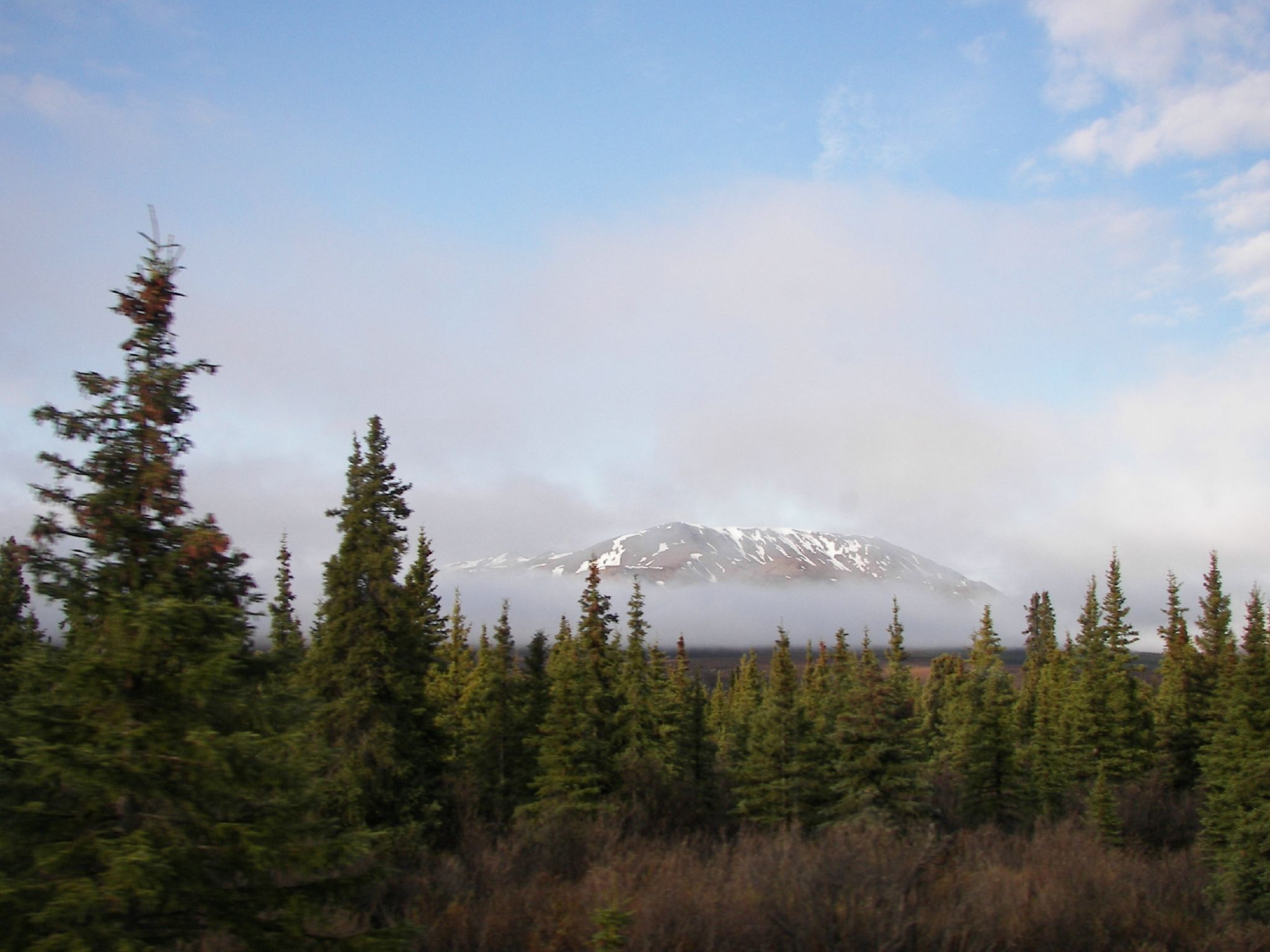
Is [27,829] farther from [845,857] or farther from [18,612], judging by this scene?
[18,612]

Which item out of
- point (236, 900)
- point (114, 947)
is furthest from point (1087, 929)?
point (114, 947)

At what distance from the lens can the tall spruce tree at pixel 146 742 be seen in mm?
5211

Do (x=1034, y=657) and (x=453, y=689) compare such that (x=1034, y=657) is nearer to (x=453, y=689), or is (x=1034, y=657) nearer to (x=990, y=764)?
(x=990, y=764)

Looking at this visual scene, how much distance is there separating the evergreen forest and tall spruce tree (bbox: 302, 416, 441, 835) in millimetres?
86

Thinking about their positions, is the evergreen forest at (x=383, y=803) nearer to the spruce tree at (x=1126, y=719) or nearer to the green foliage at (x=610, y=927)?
the green foliage at (x=610, y=927)

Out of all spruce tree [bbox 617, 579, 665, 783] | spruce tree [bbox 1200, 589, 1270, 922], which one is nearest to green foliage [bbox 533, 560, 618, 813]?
spruce tree [bbox 617, 579, 665, 783]

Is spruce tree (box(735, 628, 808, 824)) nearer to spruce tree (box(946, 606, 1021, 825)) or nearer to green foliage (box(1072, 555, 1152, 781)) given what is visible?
spruce tree (box(946, 606, 1021, 825))

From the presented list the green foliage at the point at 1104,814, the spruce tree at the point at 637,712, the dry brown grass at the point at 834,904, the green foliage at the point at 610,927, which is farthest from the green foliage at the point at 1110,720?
the green foliage at the point at 610,927

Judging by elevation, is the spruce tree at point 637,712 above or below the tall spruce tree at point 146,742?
below

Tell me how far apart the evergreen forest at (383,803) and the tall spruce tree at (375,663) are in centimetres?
9

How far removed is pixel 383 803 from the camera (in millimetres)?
22312

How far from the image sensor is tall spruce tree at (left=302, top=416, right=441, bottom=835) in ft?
73.3

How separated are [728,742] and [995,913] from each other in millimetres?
48464

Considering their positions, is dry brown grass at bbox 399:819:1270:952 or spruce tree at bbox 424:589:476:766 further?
spruce tree at bbox 424:589:476:766
